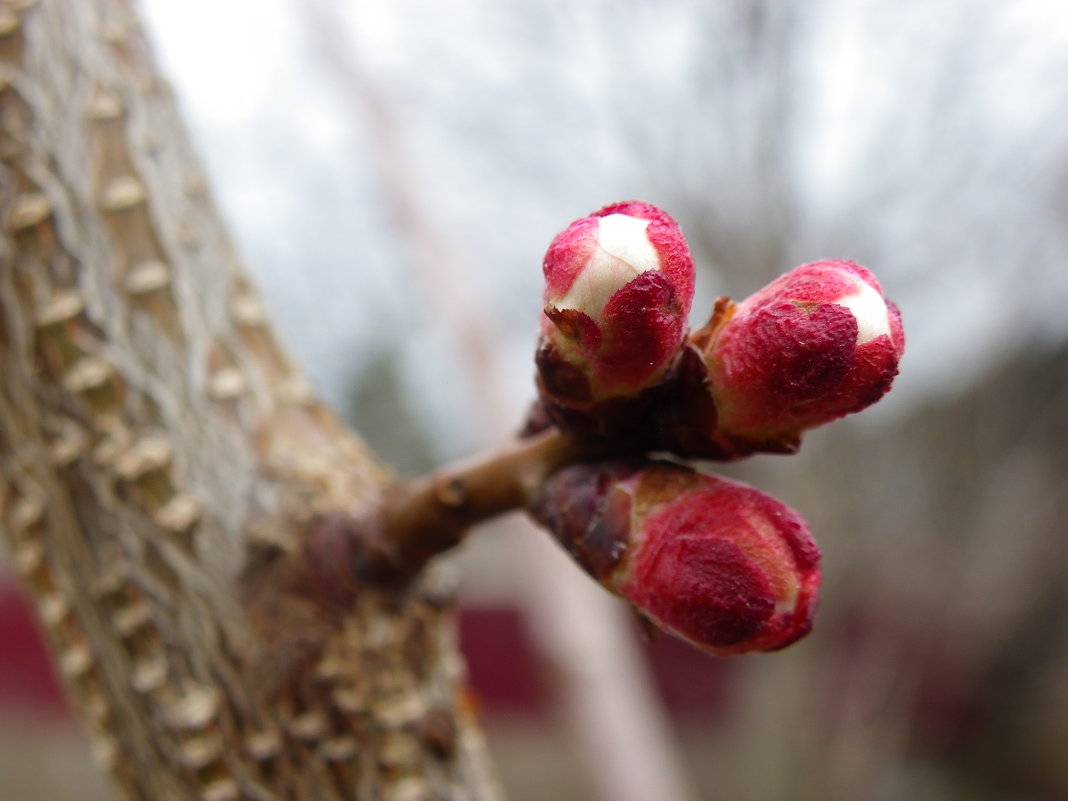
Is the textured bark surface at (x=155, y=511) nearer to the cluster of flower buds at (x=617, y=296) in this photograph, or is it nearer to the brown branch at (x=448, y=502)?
the brown branch at (x=448, y=502)

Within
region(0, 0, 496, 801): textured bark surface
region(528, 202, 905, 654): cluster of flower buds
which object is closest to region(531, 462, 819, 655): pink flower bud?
region(528, 202, 905, 654): cluster of flower buds

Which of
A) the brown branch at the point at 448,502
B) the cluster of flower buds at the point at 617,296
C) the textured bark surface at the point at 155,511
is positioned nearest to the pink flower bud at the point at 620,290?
the cluster of flower buds at the point at 617,296

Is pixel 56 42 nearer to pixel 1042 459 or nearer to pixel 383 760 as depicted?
pixel 383 760

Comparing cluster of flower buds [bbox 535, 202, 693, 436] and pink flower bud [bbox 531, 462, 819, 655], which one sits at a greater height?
cluster of flower buds [bbox 535, 202, 693, 436]

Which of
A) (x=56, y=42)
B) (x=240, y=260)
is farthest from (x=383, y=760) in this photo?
(x=56, y=42)

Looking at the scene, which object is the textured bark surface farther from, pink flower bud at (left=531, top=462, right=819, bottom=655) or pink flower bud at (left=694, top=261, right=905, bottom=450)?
pink flower bud at (left=694, top=261, right=905, bottom=450)

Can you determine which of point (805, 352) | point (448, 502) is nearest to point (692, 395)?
point (805, 352)

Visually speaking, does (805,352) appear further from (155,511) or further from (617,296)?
(155,511)
